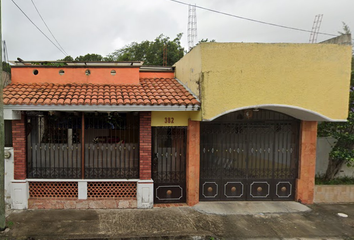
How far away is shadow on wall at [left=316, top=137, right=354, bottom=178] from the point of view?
28.6 ft

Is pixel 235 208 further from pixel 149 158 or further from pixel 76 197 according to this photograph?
pixel 76 197

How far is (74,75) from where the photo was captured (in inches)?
312

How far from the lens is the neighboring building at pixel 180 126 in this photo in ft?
22.2

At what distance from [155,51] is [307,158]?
22451mm

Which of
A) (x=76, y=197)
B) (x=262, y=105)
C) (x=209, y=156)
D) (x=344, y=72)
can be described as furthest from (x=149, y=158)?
(x=344, y=72)

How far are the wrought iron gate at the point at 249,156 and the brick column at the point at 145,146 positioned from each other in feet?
5.13

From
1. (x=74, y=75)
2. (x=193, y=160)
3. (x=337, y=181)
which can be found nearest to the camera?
(x=193, y=160)

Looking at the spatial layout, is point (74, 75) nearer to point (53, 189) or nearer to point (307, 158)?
point (53, 189)

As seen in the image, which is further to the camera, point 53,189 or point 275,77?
point 53,189

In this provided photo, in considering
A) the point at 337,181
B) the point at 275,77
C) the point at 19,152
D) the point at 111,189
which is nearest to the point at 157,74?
the point at 275,77

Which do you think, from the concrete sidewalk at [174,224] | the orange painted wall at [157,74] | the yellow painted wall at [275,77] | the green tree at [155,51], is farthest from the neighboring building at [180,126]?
the green tree at [155,51]

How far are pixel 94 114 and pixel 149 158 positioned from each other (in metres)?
1.96

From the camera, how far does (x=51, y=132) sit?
7.25 m

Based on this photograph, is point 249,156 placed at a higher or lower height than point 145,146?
lower
